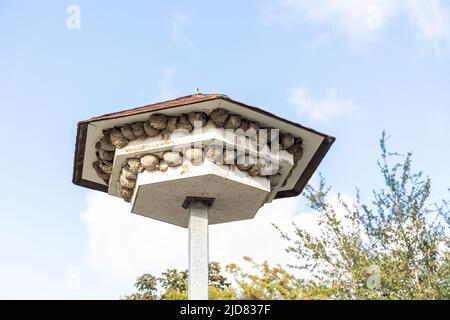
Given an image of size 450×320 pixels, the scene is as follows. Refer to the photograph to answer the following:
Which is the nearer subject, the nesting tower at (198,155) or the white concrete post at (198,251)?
the white concrete post at (198,251)

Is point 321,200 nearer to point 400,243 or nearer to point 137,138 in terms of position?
point 400,243

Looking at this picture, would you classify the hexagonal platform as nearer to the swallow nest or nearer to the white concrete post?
the swallow nest

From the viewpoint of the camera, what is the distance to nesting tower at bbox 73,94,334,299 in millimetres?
6852

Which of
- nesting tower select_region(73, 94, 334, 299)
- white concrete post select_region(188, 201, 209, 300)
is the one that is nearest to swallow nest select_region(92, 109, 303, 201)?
nesting tower select_region(73, 94, 334, 299)

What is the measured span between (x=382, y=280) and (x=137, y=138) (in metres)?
2.88

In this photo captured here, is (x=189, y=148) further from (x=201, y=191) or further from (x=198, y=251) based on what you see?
(x=198, y=251)

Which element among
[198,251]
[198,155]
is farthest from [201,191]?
[198,251]

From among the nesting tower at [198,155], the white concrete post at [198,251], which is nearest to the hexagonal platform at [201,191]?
the nesting tower at [198,155]

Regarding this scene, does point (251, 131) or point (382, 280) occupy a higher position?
point (251, 131)

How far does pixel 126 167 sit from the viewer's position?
287 inches

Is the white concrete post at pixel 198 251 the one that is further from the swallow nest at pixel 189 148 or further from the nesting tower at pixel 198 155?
the swallow nest at pixel 189 148

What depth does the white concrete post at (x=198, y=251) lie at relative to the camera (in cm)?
672
